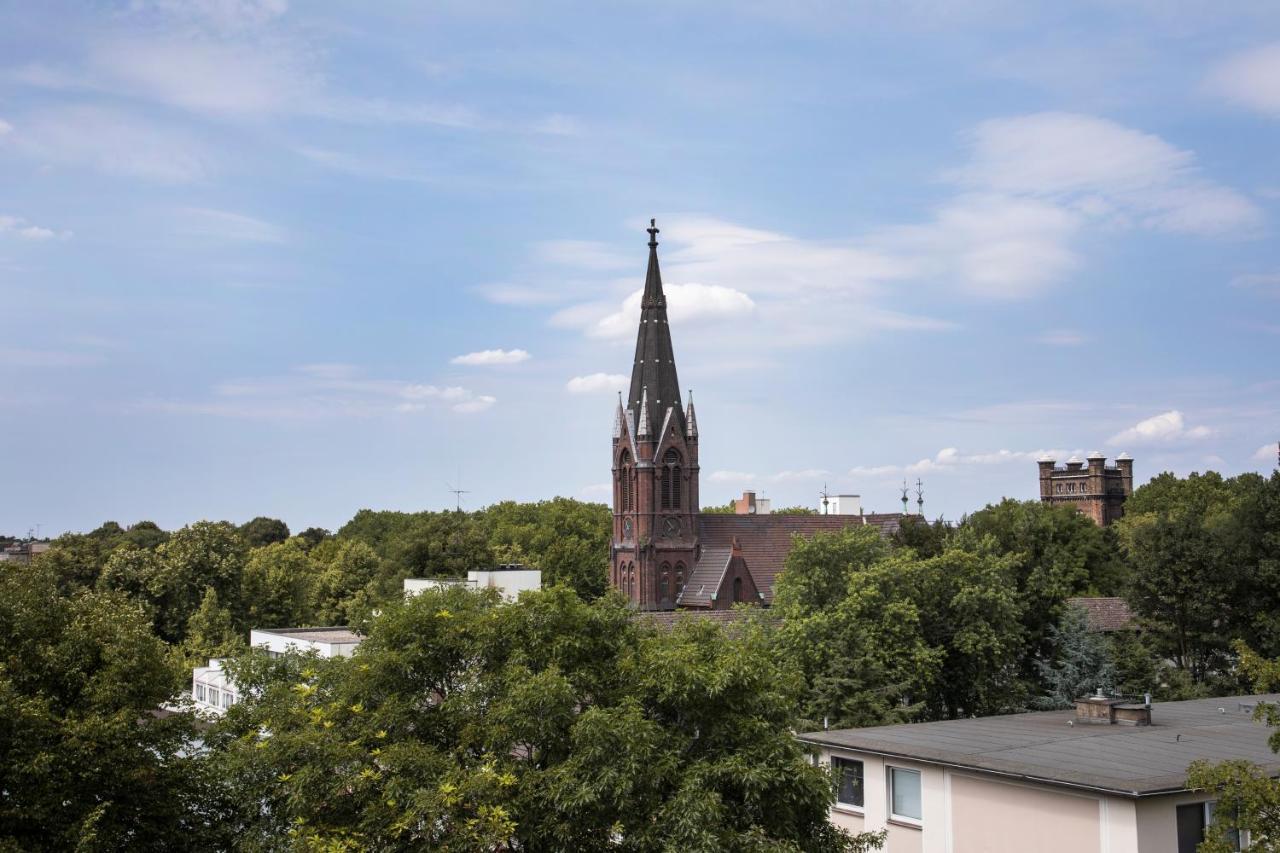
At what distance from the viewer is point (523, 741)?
16969 millimetres

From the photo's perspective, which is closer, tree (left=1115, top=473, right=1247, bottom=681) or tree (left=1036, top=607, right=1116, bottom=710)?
tree (left=1036, top=607, right=1116, bottom=710)

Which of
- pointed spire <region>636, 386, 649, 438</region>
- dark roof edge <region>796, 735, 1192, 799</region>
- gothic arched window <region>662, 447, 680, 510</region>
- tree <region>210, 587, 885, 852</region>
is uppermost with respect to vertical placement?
pointed spire <region>636, 386, 649, 438</region>

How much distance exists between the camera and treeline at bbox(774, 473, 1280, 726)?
36.8 meters

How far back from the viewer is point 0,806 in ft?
54.7

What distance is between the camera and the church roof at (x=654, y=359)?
290ft

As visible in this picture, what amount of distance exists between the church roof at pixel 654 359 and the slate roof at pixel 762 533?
8.10m

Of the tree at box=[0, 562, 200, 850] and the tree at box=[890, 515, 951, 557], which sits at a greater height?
the tree at box=[890, 515, 951, 557]

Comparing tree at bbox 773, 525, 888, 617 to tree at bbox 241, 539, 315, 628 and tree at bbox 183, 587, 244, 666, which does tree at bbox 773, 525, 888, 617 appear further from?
tree at bbox 241, 539, 315, 628

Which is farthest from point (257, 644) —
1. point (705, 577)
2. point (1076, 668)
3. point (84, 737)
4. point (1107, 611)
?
point (705, 577)

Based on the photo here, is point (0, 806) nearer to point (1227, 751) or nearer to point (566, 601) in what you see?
point (566, 601)

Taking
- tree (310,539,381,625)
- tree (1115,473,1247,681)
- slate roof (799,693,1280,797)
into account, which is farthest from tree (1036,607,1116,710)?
tree (310,539,381,625)

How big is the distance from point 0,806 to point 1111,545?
7762 centimetres

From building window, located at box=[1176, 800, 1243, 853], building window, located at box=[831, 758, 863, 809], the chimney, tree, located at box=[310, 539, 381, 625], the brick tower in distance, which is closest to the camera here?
building window, located at box=[1176, 800, 1243, 853]

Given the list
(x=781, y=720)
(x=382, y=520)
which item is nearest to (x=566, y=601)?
(x=781, y=720)
